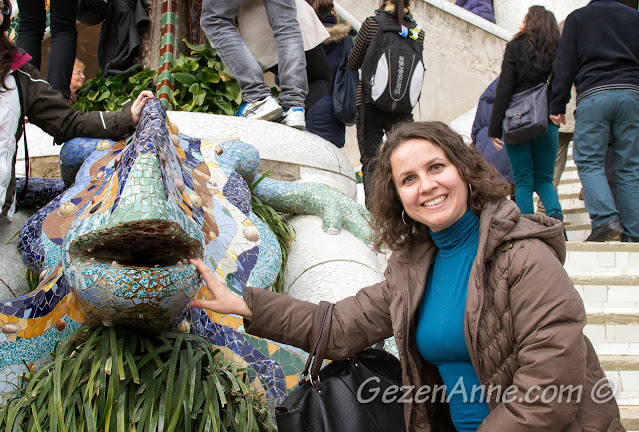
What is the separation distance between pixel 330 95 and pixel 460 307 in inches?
155

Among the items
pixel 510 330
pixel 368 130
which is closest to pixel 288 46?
pixel 368 130

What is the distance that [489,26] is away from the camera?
33.3 feet

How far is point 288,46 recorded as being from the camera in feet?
14.8

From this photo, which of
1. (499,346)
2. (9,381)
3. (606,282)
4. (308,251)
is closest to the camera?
(499,346)

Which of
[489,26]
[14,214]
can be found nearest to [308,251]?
[14,214]

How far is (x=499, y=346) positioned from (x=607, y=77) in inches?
130

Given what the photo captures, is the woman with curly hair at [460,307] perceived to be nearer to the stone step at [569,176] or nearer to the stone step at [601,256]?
the stone step at [601,256]

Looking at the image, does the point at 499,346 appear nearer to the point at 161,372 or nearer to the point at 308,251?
the point at 161,372

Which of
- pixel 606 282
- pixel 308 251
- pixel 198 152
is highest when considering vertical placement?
pixel 198 152

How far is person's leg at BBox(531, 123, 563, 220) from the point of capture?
15.6 feet

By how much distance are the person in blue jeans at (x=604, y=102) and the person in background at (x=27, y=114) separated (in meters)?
2.85

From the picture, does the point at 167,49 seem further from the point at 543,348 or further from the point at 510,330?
the point at 543,348

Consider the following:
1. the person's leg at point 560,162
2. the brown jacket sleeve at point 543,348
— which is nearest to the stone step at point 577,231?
the person's leg at point 560,162

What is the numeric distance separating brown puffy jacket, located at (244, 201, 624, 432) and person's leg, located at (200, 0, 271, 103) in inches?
98.9
